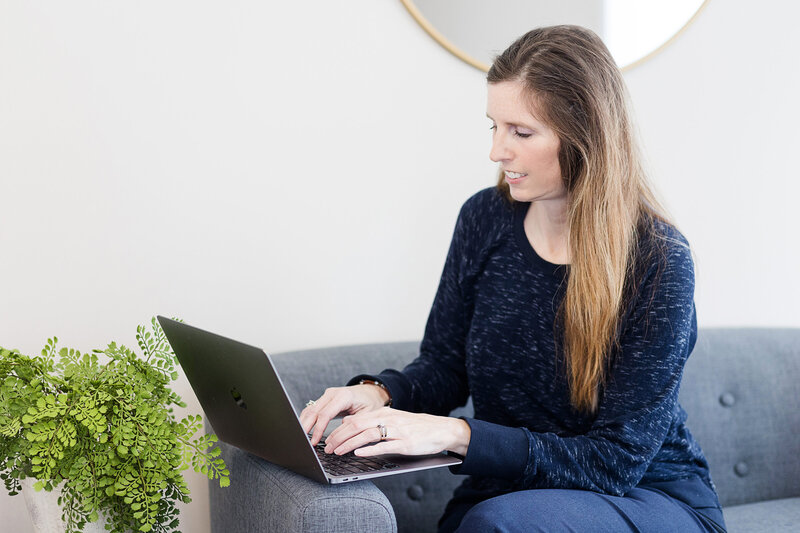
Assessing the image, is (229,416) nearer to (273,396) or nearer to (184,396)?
(273,396)

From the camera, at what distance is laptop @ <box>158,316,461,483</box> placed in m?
1.03

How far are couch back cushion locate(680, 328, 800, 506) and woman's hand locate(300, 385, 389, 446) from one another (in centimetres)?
73

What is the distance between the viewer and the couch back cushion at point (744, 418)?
1.75m

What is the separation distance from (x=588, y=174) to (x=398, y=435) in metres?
0.50

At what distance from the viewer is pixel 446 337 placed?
4.95ft

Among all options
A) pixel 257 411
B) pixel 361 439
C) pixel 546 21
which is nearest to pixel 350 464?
pixel 361 439

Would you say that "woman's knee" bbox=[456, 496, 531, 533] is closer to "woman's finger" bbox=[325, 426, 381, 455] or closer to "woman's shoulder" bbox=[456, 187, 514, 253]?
"woman's finger" bbox=[325, 426, 381, 455]

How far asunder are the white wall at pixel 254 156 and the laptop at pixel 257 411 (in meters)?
0.37

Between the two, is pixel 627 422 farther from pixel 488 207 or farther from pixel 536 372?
pixel 488 207

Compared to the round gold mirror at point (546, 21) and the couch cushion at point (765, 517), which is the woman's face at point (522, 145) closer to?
the round gold mirror at point (546, 21)

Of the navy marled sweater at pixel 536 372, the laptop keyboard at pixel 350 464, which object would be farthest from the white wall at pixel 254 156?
the laptop keyboard at pixel 350 464

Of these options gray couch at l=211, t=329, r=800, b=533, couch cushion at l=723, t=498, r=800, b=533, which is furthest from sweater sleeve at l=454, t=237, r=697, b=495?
couch cushion at l=723, t=498, r=800, b=533

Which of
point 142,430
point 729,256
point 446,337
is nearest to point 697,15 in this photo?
point 729,256

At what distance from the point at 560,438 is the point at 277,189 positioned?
2.47 ft
